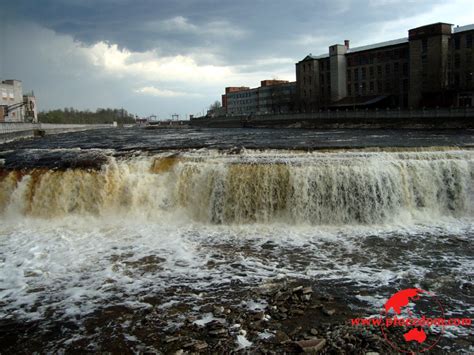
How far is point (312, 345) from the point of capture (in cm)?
683

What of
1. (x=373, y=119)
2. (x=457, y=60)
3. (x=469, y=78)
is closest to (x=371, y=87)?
(x=457, y=60)

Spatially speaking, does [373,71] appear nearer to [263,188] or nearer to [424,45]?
[424,45]

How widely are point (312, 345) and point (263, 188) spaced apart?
29.5 feet

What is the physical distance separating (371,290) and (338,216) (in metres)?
5.95

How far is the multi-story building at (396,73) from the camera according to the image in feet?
196

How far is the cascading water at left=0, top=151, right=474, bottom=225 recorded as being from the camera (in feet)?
49.4

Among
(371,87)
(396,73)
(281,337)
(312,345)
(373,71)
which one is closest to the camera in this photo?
(312,345)

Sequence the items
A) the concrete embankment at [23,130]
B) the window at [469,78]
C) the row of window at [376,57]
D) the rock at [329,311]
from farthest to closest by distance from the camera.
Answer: the row of window at [376,57] → the window at [469,78] → the concrete embankment at [23,130] → the rock at [329,311]

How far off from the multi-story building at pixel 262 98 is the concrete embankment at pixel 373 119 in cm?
3284

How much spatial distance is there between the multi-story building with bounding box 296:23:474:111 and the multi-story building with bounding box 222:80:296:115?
12.4 meters

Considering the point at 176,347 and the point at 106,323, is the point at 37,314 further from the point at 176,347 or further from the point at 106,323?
the point at 176,347

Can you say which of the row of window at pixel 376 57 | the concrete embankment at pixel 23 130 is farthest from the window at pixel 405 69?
the concrete embankment at pixel 23 130

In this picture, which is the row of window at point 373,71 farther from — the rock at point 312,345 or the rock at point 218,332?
the rock at point 218,332

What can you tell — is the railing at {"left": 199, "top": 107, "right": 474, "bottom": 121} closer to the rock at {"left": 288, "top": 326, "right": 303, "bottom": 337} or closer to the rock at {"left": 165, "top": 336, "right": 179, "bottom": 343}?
the rock at {"left": 288, "top": 326, "right": 303, "bottom": 337}
